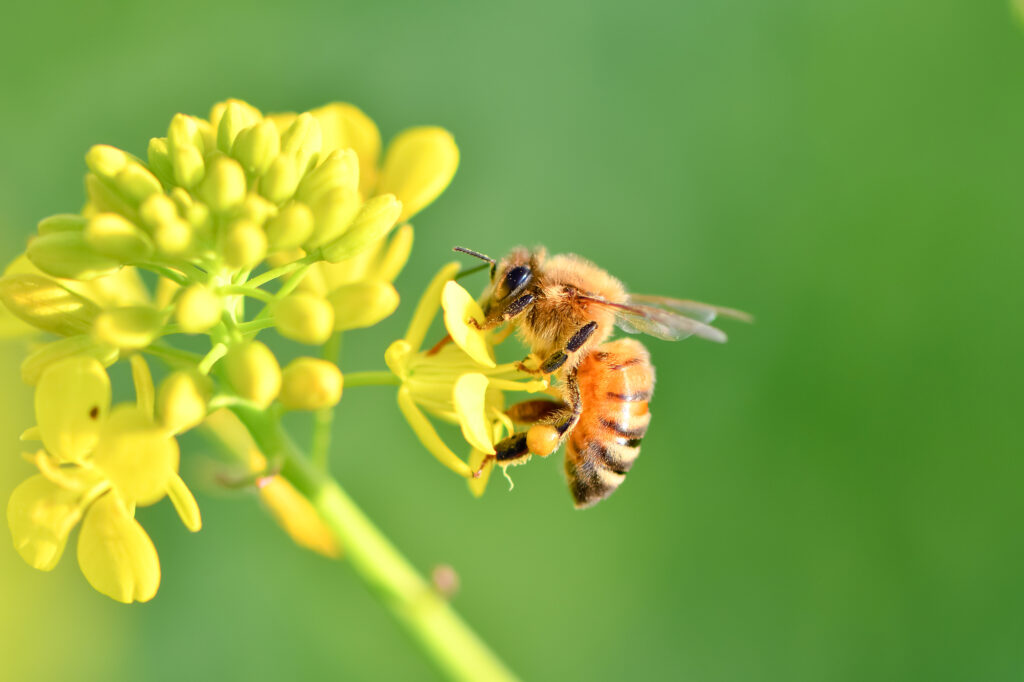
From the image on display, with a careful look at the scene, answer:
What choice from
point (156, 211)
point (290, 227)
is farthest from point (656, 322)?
point (156, 211)

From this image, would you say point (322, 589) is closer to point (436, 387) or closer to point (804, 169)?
point (436, 387)

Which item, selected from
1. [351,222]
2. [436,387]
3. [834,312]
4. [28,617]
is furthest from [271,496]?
[834,312]

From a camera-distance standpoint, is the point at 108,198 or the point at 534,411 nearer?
the point at 108,198

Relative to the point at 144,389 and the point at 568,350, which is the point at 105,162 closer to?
the point at 144,389

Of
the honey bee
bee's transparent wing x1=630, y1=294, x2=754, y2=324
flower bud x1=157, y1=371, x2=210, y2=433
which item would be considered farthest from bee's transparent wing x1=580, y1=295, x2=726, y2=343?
flower bud x1=157, y1=371, x2=210, y2=433

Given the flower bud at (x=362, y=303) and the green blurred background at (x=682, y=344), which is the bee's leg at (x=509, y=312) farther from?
the green blurred background at (x=682, y=344)

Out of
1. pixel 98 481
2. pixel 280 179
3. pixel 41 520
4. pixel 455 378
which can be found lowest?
pixel 41 520
